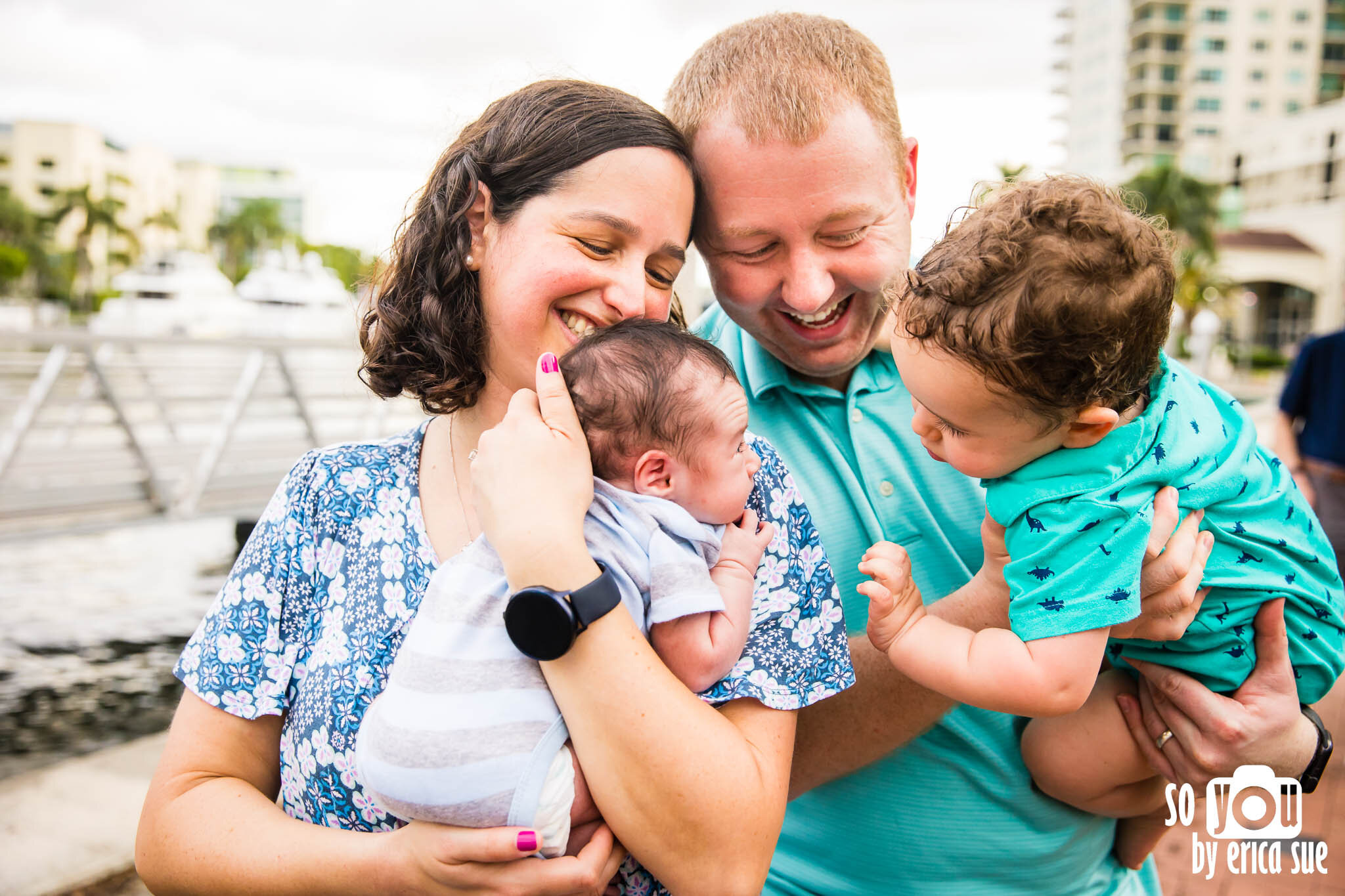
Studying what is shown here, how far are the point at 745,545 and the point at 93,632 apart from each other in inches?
223

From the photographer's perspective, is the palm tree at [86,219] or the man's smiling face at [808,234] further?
the palm tree at [86,219]

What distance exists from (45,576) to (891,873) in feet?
23.8

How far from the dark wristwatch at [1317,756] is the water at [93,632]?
4.51 meters

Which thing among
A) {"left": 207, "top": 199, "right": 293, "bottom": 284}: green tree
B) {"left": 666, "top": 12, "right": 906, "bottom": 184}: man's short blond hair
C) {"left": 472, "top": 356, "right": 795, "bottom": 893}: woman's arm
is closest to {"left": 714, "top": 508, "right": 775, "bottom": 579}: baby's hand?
{"left": 472, "top": 356, "right": 795, "bottom": 893}: woman's arm

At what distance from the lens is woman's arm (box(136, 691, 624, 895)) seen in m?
1.35

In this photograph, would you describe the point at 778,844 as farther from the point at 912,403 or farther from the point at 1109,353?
the point at 1109,353

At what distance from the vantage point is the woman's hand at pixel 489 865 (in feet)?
4.38

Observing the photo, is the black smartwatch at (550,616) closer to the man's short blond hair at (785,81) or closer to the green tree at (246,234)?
the man's short blond hair at (785,81)

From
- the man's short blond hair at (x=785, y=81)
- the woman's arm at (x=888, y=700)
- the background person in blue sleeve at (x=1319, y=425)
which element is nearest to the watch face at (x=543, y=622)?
the woman's arm at (x=888, y=700)

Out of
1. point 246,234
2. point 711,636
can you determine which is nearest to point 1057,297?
point 711,636

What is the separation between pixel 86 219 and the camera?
71.9m

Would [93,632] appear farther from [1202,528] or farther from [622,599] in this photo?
[1202,528]

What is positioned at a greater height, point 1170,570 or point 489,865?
point 1170,570

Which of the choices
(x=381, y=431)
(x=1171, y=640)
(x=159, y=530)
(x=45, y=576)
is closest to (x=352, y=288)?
(x=1171, y=640)
